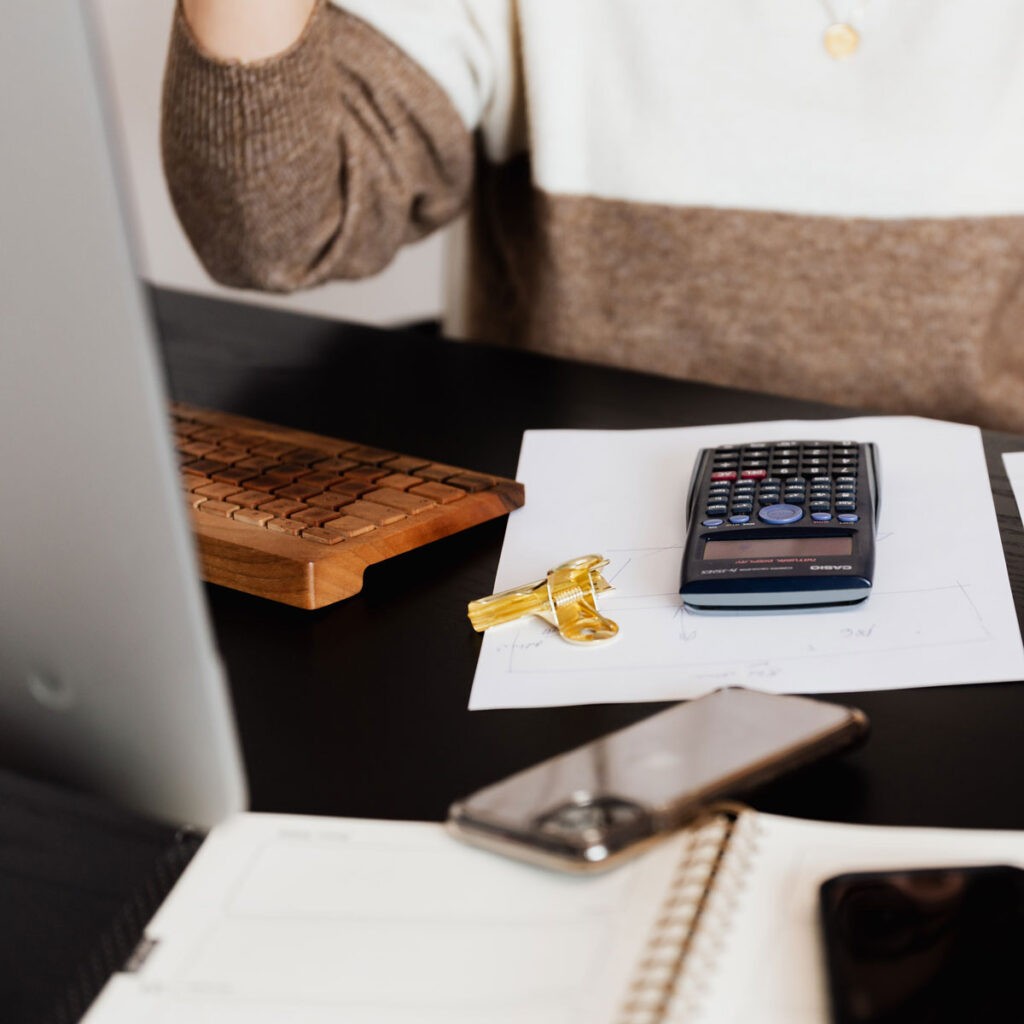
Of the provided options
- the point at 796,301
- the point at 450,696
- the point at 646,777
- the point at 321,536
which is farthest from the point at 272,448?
the point at 796,301

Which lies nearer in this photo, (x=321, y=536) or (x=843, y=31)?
(x=321, y=536)

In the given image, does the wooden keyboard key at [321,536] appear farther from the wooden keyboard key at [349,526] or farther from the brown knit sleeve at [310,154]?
the brown knit sleeve at [310,154]

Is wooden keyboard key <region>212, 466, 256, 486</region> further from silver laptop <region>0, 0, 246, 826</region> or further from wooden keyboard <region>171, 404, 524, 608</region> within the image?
silver laptop <region>0, 0, 246, 826</region>

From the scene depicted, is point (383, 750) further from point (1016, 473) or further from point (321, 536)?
point (1016, 473)

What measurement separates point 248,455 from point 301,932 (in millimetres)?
330

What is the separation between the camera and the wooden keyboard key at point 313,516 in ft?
1.72

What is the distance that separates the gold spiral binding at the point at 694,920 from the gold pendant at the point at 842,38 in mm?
672

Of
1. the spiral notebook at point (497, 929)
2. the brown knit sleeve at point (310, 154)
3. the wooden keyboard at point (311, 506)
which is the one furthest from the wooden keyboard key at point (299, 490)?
the brown knit sleeve at point (310, 154)

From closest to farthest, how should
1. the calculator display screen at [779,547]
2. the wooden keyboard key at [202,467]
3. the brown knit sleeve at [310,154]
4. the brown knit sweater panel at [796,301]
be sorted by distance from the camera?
1. the calculator display screen at [779,547]
2. the wooden keyboard key at [202,467]
3. the brown knit sleeve at [310,154]
4. the brown knit sweater panel at [796,301]

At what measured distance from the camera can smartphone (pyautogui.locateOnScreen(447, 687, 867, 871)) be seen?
1.07ft

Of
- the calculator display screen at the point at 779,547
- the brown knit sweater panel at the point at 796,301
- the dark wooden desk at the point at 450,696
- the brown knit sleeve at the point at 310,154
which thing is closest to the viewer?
the dark wooden desk at the point at 450,696

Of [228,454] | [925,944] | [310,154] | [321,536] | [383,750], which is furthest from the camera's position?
[310,154]

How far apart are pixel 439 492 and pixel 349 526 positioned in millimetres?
55

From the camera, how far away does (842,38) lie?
86 cm
